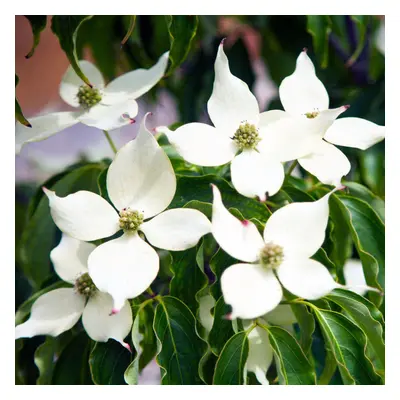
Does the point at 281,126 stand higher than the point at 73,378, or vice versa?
the point at 281,126

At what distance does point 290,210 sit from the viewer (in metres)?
0.49

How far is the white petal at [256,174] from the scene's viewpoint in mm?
489

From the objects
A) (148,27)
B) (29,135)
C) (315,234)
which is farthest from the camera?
(148,27)

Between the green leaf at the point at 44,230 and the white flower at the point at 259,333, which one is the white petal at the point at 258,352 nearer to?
the white flower at the point at 259,333

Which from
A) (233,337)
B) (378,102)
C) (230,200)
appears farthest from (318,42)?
(233,337)

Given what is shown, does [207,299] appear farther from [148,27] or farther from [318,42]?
[148,27]

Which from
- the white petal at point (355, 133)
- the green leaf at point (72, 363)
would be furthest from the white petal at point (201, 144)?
the green leaf at point (72, 363)

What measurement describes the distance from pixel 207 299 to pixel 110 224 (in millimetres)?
123

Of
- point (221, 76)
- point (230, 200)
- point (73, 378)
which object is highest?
point (221, 76)

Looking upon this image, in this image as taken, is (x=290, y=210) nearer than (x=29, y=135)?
Yes

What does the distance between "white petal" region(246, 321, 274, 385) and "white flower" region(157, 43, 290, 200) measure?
0.14m

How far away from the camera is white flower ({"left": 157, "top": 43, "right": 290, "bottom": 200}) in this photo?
0.50m

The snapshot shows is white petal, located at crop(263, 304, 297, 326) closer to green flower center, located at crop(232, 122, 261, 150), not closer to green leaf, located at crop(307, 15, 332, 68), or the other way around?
green flower center, located at crop(232, 122, 261, 150)

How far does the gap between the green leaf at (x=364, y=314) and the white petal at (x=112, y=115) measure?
0.26 meters
